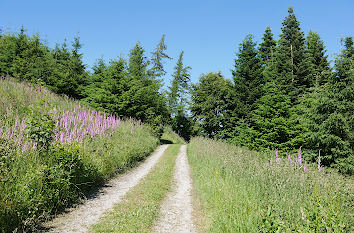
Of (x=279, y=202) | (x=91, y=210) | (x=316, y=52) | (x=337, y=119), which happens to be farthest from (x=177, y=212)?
(x=316, y=52)

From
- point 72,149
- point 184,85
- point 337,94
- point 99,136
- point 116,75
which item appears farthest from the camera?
point 184,85

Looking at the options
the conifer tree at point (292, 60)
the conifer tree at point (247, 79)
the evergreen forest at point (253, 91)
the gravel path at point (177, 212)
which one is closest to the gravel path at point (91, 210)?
the gravel path at point (177, 212)

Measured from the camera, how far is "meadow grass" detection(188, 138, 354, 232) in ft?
10.2

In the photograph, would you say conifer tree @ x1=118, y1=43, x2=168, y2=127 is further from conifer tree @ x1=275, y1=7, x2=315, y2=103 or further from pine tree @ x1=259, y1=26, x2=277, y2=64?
pine tree @ x1=259, y1=26, x2=277, y2=64

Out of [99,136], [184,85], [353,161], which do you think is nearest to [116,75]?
[99,136]

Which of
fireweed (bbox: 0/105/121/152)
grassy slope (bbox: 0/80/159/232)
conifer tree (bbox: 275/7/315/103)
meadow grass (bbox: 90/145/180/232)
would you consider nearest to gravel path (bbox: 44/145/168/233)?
meadow grass (bbox: 90/145/180/232)

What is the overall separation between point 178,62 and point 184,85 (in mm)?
6913

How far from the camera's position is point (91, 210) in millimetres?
5492

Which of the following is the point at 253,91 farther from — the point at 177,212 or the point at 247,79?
the point at 177,212

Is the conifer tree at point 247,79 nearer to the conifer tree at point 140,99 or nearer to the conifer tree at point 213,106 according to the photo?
the conifer tree at point 213,106

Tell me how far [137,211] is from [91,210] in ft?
4.13

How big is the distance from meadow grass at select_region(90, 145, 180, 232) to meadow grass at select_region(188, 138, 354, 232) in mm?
1508

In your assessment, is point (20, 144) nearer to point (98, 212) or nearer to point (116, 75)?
point (98, 212)

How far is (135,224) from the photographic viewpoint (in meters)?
4.71
